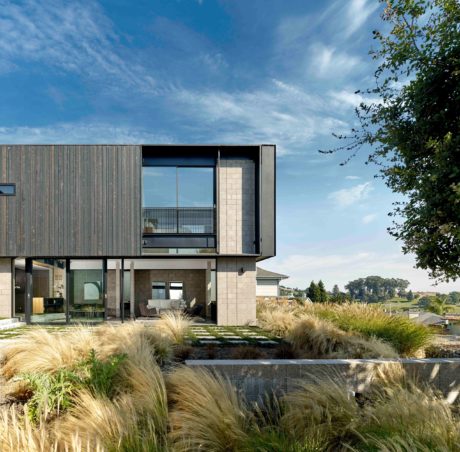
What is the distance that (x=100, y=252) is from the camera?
533 inches

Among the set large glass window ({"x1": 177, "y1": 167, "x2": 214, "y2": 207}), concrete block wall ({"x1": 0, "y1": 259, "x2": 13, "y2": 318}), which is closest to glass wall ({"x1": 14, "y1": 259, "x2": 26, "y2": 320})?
concrete block wall ({"x1": 0, "y1": 259, "x2": 13, "y2": 318})

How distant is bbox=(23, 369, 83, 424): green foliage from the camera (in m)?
4.47

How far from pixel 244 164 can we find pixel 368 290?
103m

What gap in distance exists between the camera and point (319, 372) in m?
5.46

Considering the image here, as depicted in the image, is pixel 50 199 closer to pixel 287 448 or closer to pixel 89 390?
pixel 89 390

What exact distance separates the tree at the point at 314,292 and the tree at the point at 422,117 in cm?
2039

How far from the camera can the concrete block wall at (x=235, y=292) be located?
13891 mm

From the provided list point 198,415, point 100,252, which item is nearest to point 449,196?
point 198,415

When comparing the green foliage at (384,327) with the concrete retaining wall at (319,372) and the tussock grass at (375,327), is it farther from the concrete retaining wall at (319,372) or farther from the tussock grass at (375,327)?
the concrete retaining wall at (319,372)

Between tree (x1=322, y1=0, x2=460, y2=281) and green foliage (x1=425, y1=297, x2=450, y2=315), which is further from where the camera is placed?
Answer: green foliage (x1=425, y1=297, x2=450, y2=315)

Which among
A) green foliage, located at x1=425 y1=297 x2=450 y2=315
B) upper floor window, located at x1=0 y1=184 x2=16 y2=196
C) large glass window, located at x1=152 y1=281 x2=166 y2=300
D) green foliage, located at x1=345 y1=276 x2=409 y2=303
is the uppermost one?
upper floor window, located at x1=0 y1=184 x2=16 y2=196

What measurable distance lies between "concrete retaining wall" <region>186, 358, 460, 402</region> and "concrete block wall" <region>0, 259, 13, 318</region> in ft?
35.3

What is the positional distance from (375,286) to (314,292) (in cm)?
9070

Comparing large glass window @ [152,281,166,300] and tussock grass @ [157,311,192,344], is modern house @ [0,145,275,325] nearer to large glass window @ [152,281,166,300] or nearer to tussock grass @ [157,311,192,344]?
large glass window @ [152,281,166,300]
